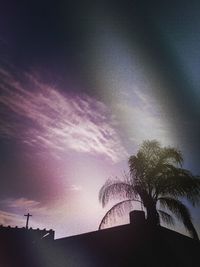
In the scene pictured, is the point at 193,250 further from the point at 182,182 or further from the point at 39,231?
the point at 39,231

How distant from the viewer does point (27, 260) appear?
63.3 ft

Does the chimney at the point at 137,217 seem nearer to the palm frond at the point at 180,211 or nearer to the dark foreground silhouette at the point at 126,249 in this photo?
the dark foreground silhouette at the point at 126,249

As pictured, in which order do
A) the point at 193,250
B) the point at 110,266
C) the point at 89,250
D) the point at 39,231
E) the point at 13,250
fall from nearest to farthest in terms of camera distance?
the point at 110,266
the point at 89,250
the point at 193,250
the point at 13,250
the point at 39,231

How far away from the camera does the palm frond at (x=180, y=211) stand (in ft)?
48.2

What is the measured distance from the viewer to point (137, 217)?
1453 centimetres

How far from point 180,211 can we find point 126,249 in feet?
11.9

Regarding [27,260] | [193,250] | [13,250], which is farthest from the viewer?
[13,250]

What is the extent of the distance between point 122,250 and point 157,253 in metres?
1.56

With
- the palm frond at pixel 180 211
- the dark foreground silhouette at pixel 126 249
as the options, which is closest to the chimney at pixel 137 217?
the dark foreground silhouette at pixel 126 249

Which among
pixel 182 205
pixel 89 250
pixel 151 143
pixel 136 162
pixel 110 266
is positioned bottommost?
pixel 110 266

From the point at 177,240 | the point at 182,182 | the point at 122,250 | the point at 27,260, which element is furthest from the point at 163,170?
the point at 27,260

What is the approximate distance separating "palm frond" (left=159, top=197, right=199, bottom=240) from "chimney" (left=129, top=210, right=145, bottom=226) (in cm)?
156

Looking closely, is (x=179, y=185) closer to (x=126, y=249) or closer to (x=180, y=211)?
(x=180, y=211)

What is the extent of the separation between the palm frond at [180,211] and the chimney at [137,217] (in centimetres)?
156
